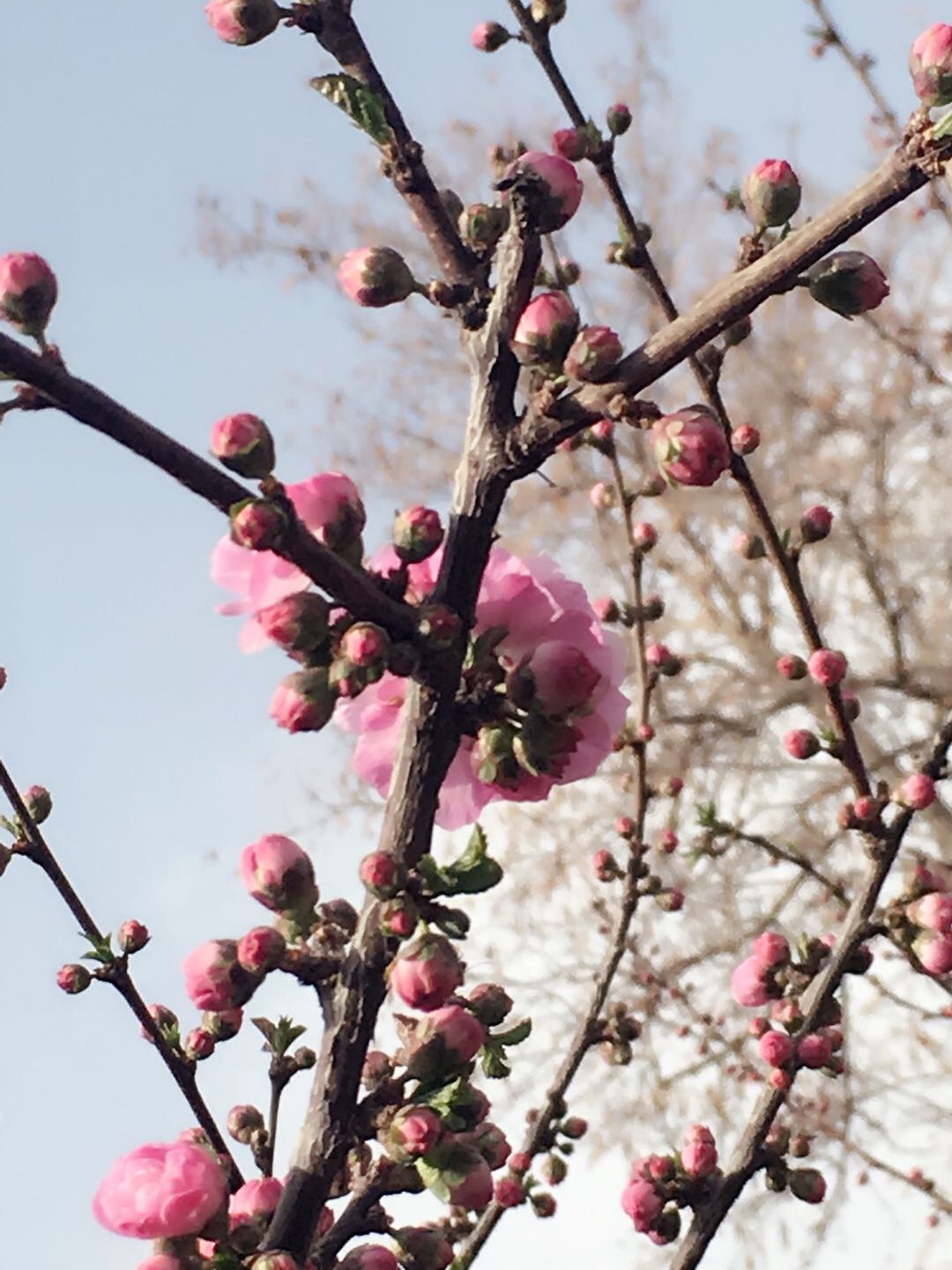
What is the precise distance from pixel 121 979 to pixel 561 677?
2.06ft

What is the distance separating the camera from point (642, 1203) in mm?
1419

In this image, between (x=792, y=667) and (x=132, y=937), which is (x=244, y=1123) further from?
(x=792, y=667)

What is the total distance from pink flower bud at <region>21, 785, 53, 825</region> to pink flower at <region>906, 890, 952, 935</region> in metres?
1.06

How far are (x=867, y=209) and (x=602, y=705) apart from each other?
421 mm

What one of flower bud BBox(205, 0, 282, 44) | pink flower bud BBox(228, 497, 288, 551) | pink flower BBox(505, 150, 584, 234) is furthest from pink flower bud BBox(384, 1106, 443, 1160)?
flower bud BBox(205, 0, 282, 44)

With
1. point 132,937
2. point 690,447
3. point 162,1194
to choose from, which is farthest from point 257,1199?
point 690,447

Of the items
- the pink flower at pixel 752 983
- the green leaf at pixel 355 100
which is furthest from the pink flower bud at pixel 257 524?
the pink flower at pixel 752 983

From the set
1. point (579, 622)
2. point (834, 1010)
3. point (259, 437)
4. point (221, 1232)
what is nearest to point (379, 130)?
point (259, 437)

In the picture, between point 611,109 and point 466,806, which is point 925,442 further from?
point 466,806

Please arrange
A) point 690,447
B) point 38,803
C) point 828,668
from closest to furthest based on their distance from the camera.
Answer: point 690,447 → point 38,803 → point 828,668

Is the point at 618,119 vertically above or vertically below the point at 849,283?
above

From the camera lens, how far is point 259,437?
0.77 metres

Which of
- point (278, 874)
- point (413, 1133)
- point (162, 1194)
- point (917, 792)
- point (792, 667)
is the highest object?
point (792, 667)

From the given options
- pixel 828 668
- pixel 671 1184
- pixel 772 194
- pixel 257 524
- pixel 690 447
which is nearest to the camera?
pixel 257 524
